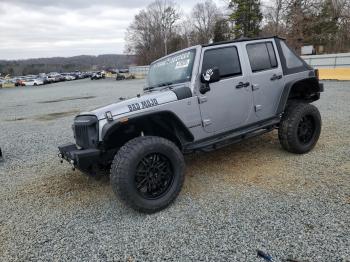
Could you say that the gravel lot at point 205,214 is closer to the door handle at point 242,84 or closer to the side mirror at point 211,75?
the door handle at point 242,84

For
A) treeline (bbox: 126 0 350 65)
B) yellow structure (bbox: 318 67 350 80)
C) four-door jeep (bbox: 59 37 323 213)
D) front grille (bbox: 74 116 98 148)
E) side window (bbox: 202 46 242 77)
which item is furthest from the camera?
treeline (bbox: 126 0 350 65)

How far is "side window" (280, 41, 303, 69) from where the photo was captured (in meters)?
5.08

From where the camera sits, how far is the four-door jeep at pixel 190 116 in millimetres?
3549

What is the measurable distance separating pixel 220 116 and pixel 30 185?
10.8ft

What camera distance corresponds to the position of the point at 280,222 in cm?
320

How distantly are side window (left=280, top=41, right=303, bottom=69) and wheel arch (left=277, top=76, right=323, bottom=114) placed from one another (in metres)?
0.29

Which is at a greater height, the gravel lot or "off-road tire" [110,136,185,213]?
"off-road tire" [110,136,185,213]

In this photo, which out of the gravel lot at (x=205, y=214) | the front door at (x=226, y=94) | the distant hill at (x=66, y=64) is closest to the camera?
the gravel lot at (x=205, y=214)

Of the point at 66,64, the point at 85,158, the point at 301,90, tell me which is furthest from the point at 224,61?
the point at 66,64

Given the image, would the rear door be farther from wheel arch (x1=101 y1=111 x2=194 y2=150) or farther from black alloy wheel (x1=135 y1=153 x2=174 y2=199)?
black alloy wheel (x1=135 y1=153 x2=174 y2=199)

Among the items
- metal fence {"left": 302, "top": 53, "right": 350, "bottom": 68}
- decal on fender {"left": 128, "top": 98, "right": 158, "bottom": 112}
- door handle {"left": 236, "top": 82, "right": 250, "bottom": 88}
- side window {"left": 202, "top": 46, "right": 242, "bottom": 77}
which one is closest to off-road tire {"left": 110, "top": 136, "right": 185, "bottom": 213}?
decal on fender {"left": 128, "top": 98, "right": 158, "bottom": 112}

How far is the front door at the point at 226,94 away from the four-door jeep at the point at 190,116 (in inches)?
0.6

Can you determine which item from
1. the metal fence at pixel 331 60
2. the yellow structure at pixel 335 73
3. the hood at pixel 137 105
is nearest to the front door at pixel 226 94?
the hood at pixel 137 105

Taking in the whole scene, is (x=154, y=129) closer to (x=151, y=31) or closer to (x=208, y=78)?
(x=208, y=78)
